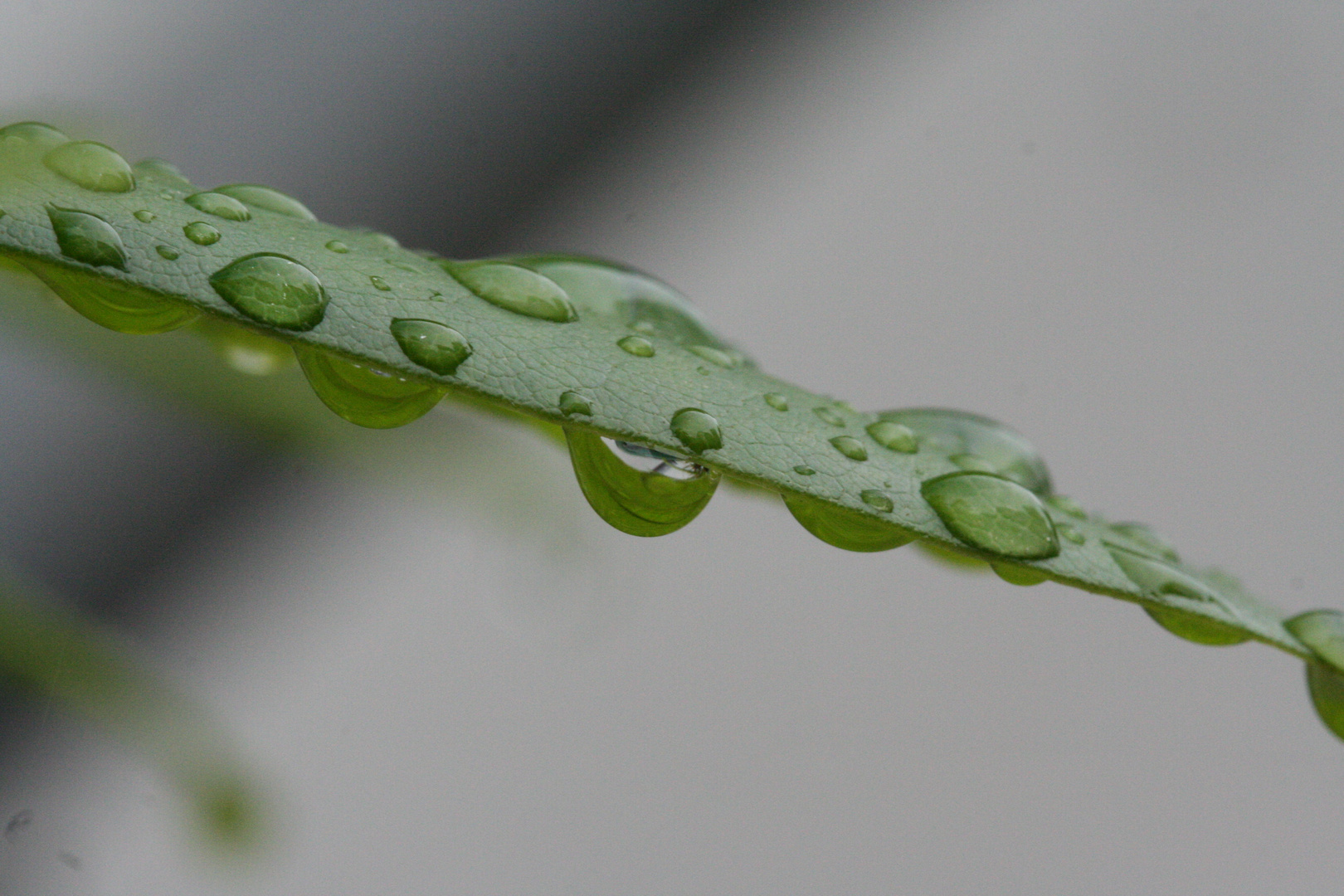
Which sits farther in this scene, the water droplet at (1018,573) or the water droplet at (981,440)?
the water droplet at (981,440)

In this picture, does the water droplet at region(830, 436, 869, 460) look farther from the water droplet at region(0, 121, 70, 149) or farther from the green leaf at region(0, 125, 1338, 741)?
the water droplet at region(0, 121, 70, 149)

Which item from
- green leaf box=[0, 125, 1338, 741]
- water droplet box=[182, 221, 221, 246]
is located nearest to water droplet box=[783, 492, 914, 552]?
green leaf box=[0, 125, 1338, 741]

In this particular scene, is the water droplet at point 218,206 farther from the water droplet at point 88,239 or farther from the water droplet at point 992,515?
the water droplet at point 992,515

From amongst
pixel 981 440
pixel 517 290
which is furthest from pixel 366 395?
pixel 981 440

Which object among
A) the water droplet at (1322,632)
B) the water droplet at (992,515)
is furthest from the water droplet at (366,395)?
the water droplet at (1322,632)

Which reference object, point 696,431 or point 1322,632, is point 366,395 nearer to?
point 696,431
